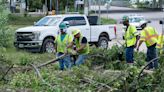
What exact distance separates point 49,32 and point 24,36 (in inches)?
47.8

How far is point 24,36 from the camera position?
74.3 ft

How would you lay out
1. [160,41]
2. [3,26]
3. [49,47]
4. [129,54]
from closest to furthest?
[129,54] < [3,26] < [160,41] < [49,47]

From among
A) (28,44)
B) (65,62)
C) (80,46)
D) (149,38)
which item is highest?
(149,38)

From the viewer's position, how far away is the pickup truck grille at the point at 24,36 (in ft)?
73.5

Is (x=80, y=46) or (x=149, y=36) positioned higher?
(x=149, y=36)

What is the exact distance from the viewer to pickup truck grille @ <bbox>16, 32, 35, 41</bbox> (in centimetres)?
→ 2239

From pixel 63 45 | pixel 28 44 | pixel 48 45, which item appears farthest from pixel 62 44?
pixel 28 44

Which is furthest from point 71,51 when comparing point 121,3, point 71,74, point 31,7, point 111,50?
point 121,3

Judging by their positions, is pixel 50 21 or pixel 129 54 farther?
pixel 50 21

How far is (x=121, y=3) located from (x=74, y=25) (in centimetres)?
10296

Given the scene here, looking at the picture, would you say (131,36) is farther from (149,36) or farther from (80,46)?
(80,46)

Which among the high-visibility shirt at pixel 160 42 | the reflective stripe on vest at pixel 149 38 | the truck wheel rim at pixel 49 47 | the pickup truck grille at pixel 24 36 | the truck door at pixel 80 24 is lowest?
the truck wheel rim at pixel 49 47

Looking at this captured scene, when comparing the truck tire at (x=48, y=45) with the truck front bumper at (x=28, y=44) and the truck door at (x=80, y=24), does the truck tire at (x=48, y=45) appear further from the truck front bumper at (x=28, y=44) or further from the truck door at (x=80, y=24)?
the truck door at (x=80, y=24)

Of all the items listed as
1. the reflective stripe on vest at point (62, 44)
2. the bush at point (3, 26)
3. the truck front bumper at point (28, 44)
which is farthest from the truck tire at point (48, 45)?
the reflective stripe on vest at point (62, 44)
